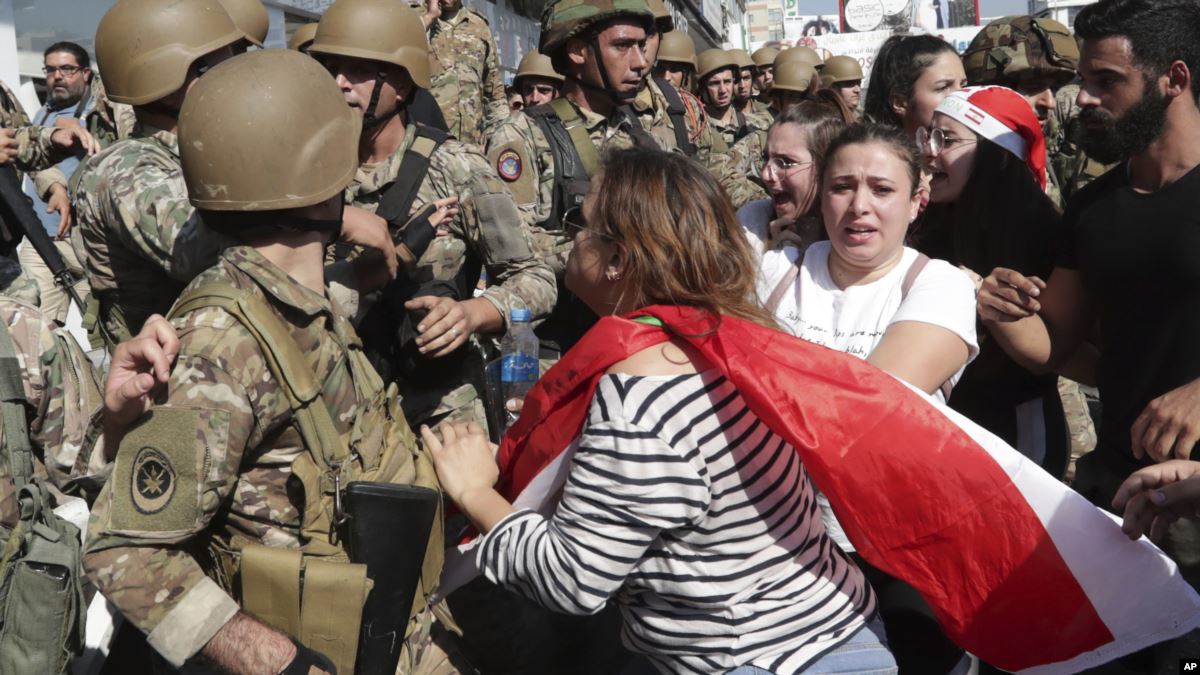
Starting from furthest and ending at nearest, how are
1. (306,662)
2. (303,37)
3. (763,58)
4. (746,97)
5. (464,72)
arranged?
(763,58)
(746,97)
(464,72)
(303,37)
(306,662)

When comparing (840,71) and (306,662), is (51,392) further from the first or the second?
(840,71)

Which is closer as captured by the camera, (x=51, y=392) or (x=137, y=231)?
(x=51, y=392)

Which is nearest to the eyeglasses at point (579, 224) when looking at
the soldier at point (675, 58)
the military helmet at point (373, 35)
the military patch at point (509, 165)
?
the military helmet at point (373, 35)

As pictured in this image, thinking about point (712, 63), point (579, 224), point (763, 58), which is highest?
point (579, 224)

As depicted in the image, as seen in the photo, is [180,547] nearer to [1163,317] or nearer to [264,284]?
[264,284]

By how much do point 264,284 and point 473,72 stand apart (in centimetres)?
831

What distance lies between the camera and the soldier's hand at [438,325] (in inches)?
129

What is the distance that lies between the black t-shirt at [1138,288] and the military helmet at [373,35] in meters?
2.48

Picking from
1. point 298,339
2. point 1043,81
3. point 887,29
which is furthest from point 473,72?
point 887,29

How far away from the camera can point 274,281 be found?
241cm

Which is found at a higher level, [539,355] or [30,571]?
[30,571]

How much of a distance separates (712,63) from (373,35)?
8.16 metres

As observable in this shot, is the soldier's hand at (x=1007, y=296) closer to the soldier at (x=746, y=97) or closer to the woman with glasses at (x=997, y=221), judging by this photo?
the woman with glasses at (x=997, y=221)

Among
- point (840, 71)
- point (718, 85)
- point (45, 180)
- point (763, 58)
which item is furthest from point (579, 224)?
point (763, 58)
